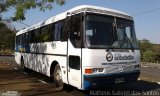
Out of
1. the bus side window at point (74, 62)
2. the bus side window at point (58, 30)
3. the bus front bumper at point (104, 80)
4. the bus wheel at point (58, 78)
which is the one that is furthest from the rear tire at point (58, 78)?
the bus front bumper at point (104, 80)

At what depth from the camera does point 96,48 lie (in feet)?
33.1

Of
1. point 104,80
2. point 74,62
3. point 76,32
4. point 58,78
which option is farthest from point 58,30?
point 104,80

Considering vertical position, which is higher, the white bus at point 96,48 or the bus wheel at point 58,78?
the white bus at point 96,48

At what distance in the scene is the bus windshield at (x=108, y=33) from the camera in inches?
401

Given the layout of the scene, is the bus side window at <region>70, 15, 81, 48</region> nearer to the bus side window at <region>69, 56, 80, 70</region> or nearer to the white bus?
the white bus

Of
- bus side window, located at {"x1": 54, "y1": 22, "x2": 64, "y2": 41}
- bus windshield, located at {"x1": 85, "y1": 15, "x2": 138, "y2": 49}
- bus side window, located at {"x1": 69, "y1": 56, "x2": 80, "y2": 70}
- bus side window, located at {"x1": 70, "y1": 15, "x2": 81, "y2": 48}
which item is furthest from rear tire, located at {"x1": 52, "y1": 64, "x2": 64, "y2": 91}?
bus windshield, located at {"x1": 85, "y1": 15, "x2": 138, "y2": 49}

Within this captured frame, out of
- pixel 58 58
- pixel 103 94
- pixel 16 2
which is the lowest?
pixel 103 94

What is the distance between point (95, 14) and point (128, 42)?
1.73 meters

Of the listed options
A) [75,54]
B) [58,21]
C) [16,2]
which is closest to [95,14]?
[75,54]

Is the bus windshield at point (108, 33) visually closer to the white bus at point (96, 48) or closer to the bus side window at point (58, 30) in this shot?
the white bus at point (96, 48)

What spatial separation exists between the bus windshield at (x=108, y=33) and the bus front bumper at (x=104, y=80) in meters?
0.98

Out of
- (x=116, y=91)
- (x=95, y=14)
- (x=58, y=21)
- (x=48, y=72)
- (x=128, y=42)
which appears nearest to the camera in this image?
(x=95, y=14)

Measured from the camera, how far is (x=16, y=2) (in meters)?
15.1

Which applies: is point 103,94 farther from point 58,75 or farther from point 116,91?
point 58,75
